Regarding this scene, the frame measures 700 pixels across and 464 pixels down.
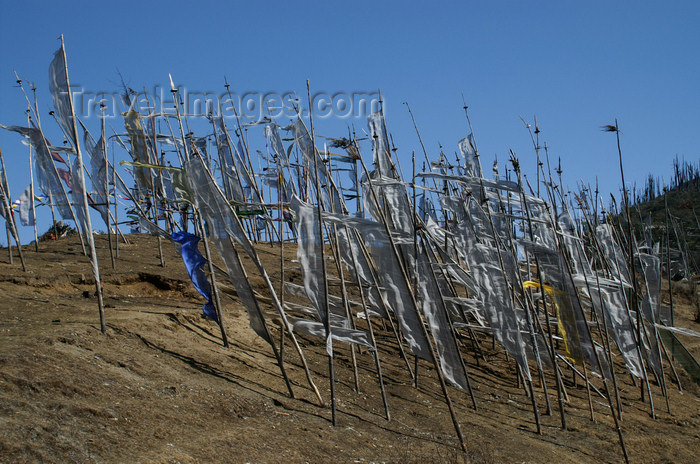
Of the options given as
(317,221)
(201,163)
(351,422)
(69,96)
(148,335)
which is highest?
(69,96)

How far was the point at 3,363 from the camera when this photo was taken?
200 inches

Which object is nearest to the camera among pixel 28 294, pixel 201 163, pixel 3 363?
pixel 3 363

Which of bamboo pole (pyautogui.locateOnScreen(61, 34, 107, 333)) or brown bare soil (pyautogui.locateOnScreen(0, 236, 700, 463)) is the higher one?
bamboo pole (pyautogui.locateOnScreen(61, 34, 107, 333))

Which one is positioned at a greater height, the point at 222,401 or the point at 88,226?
the point at 88,226

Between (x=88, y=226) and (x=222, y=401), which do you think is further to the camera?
(x=88, y=226)

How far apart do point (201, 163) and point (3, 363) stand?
7.75 ft

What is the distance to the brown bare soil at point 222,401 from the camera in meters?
4.65

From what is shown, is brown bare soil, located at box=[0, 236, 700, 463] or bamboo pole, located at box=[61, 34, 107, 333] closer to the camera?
brown bare soil, located at box=[0, 236, 700, 463]

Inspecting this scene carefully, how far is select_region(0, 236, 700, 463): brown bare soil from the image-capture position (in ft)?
15.3

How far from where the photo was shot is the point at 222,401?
5.74m

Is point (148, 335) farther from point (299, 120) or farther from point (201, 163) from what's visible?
point (299, 120)

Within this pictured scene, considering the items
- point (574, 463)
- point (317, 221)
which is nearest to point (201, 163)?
point (317, 221)

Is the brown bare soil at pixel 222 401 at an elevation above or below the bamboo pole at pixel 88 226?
below

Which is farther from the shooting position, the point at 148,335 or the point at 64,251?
the point at 64,251
